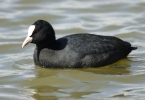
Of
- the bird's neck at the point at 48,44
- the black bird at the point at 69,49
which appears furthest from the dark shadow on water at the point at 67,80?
the bird's neck at the point at 48,44

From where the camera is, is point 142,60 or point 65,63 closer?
point 65,63

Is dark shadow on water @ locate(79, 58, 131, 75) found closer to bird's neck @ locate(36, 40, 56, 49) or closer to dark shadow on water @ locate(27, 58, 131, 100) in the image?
dark shadow on water @ locate(27, 58, 131, 100)

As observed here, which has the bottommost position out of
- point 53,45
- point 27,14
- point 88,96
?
point 88,96

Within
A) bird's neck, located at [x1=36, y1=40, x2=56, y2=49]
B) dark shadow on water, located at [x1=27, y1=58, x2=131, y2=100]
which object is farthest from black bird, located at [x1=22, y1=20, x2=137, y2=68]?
dark shadow on water, located at [x1=27, y1=58, x2=131, y2=100]

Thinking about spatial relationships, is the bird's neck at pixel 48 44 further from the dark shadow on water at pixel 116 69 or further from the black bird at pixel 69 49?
the dark shadow on water at pixel 116 69

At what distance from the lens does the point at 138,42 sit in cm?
1019

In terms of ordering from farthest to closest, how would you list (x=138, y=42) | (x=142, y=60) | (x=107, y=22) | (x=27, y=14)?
(x=27, y=14) → (x=107, y=22) → (x=138, y=42) → (x=142, y=60)

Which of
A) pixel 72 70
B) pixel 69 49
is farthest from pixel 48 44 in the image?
pixel 72 70

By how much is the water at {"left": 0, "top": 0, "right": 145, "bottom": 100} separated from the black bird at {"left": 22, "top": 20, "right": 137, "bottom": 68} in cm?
13

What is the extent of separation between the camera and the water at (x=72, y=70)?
24.5ft

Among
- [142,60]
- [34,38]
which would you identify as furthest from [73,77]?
[142,60]

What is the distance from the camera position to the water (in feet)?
24.5

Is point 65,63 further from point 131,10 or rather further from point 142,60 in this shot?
point 131,10

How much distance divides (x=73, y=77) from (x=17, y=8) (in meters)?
5.04
